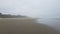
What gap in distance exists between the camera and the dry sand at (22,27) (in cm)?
39

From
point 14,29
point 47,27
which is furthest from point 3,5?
point 47,27

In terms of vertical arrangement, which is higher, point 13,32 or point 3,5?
point 3,5

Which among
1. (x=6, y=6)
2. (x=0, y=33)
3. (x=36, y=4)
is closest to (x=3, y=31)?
(x=0, y=33)

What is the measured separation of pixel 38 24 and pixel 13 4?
19 centimetres

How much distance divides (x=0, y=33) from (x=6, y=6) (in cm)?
17

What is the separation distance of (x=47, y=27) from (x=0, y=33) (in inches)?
11.4

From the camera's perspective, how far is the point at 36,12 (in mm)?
379

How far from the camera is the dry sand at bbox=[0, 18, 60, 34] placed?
390 mm

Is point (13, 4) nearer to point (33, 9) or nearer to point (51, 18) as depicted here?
point (33, 9)

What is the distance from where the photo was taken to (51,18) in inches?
15.4

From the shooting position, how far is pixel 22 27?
1.33ft

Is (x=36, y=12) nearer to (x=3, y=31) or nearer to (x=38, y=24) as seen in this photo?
(x=38, y=24)

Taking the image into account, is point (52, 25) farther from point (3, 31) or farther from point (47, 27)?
point (3, 31)

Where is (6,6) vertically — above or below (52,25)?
above
